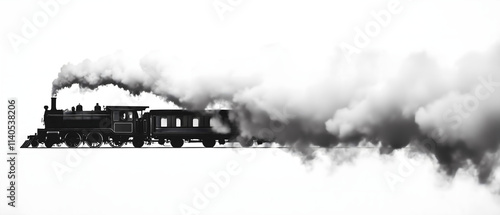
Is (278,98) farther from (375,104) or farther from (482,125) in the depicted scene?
(482,125)

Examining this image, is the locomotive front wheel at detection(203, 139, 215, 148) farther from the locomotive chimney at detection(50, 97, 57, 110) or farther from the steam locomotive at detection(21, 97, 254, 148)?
the locomotive chimney at detection(50, 97, 57, 110)

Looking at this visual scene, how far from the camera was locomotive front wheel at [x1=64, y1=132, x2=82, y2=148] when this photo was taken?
170 feet

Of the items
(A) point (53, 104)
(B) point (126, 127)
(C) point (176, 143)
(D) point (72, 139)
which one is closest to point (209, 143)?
(C) point (176, 143)

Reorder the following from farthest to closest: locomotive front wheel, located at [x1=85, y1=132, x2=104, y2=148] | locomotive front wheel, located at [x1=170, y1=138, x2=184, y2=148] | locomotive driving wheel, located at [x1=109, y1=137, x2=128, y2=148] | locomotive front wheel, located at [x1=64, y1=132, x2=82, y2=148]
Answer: locomotive driving wheel, located at [x1=109, y1=137, x2=128, y2=148] < locomotive front wheel, located at [x1=170, y1=138, x2=184, y2=148] < locomotive front wheel, located at [x1=85, y1=132, x2=104, y2=148] < locomotive front wheel, located at [x1=64, y1=132, x2=82, y2=148]

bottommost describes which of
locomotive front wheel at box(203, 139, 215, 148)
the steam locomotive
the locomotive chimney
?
locomotive front wheel at box(203, 139, 215, 148)

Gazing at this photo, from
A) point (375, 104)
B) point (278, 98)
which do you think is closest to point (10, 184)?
point (278, 98)

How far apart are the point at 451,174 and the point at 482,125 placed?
2888 millimetres

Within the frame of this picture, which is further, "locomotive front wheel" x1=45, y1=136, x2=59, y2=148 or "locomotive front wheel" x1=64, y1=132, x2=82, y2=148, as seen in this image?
"locomotive front wheel" x1=64, y1=132, x2=82, y2=148

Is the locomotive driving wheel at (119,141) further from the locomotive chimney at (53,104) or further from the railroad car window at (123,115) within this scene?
the locomotive chimney at (53,104)

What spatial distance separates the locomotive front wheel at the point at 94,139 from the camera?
5212 centimetres

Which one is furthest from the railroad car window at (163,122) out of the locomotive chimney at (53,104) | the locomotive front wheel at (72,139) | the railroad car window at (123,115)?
the locomotive chimney at (53,104)

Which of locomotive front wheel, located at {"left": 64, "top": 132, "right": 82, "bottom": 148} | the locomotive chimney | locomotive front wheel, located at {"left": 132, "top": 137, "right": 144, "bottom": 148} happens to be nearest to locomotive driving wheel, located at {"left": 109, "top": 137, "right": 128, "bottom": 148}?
locomotive front wheel, located at {"left": 132, "top": 137, "right": 144, "bottom": 148}

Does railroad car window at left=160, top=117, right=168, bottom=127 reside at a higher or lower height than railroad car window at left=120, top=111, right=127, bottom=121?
lower

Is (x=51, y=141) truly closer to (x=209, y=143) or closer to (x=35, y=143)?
(x=35, y=143)
